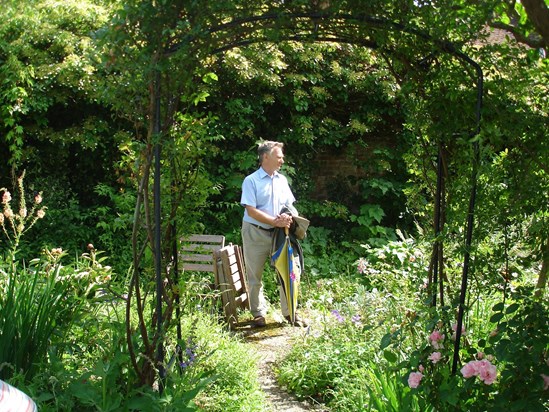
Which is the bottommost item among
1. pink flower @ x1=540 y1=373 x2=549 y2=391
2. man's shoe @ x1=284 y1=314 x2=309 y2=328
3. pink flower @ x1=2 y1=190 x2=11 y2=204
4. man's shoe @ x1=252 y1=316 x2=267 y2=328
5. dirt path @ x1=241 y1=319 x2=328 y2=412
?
dirt path @ x1=241 y1=319 x2=328 y2=412

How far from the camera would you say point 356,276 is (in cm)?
758

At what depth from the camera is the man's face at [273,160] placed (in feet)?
19.1

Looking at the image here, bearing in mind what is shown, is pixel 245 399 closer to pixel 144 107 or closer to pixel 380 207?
pixel 144 107

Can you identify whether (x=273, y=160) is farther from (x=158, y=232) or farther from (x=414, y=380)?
(x=414, y=380)

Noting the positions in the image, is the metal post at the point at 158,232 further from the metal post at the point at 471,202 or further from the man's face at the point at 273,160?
the man's face at the point at 273,160

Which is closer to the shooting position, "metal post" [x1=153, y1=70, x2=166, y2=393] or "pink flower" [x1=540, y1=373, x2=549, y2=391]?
"pink flower" [x1=540, y1=373, x2=549, y2=391]

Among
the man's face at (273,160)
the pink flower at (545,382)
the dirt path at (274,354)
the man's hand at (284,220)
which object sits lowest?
the dirt path at (274,354)

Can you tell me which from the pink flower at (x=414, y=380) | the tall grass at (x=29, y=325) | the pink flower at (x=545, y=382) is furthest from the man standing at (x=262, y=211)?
the pink flower at (x=545, y=382)

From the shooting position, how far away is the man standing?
578 cm

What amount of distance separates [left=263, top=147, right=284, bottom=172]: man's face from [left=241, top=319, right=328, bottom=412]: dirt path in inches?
56.2

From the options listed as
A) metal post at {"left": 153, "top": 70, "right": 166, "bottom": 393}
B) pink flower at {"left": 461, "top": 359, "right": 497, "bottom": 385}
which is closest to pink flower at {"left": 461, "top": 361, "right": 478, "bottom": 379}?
pink flower at {"left": 461, "top": 359, "right": 497, "bottom": 385}

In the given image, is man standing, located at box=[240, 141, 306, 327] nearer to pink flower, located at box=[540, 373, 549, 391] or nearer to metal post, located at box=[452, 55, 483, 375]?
metal post, located at box=[452, 55, 483, 375]

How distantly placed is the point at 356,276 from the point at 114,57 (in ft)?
16.7

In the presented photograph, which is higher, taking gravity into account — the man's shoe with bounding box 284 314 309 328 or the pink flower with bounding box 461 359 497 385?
the pink flower with bounding box 461 359 497 385
